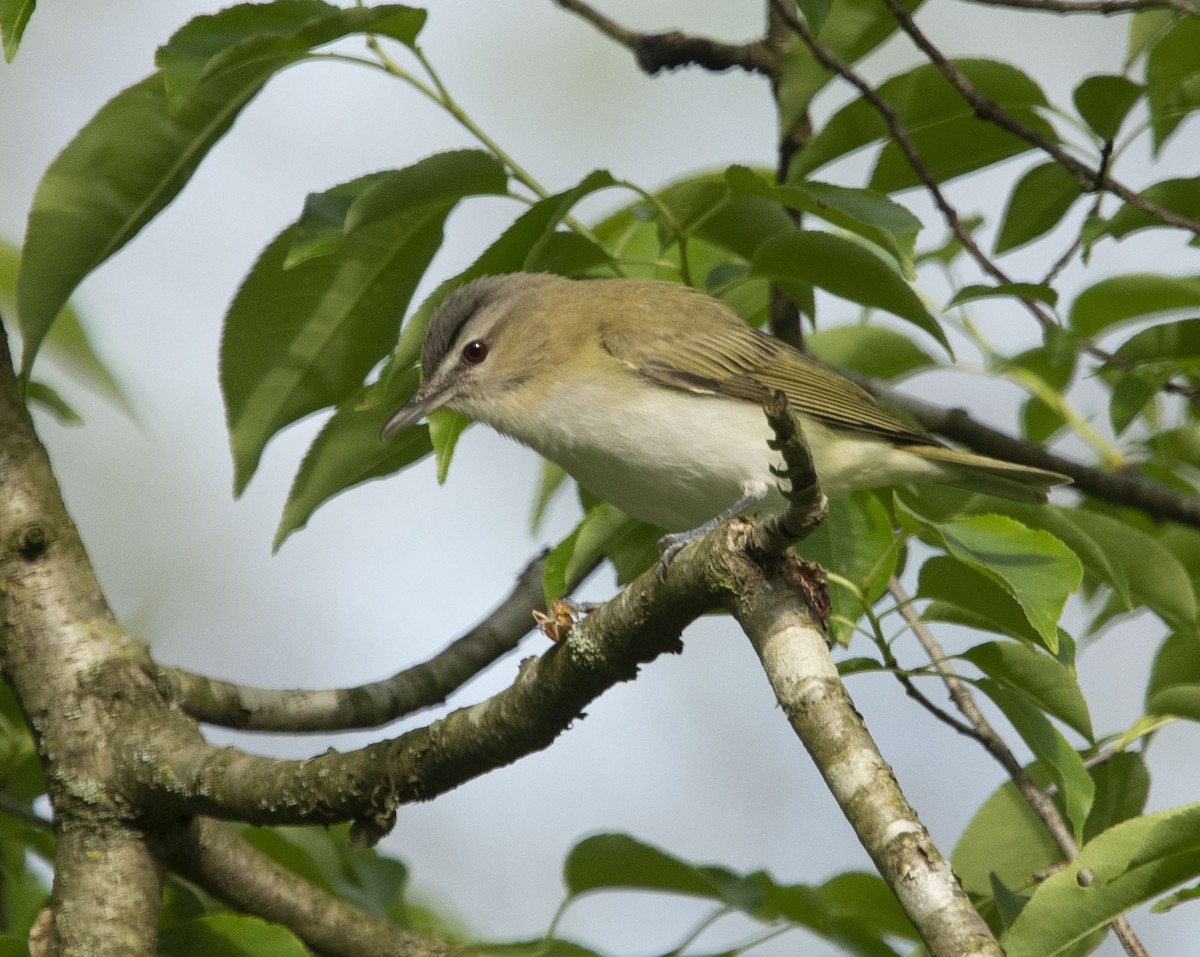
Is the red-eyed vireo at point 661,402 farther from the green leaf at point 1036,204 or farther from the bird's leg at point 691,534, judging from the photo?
the green leaf at point 1036,204

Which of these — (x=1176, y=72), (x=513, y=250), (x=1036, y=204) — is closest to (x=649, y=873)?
(x=513, y=250)

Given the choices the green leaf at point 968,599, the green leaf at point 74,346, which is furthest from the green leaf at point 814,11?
the green leaf at point 74,346

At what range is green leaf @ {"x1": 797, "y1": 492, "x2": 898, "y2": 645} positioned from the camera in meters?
2.85

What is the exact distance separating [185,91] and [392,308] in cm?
88

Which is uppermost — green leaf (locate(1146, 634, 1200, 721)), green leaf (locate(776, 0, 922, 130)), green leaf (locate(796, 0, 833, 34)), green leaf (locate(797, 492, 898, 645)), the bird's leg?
green leaf (locate(776, 0, 922, 130))

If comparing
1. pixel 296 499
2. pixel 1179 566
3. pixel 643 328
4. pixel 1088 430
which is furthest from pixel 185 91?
pixel 1088 430

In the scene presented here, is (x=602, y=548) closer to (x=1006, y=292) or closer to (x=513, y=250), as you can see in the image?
(x=513, y=250)

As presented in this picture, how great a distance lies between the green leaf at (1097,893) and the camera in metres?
2.05

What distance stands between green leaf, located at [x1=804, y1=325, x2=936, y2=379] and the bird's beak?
115 cm

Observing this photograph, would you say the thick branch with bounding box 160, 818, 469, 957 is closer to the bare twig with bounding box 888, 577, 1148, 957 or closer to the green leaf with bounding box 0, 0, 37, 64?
the bare twig with bounding box 888, 577, 1148, 957

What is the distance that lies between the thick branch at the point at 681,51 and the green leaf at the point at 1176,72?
112cm

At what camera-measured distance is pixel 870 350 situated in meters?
4.16

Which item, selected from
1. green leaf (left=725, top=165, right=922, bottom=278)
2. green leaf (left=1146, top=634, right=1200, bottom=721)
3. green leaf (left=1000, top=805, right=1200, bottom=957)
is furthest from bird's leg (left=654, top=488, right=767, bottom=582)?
green leaf (left=1146, top=634, right=1200, bottom=721)

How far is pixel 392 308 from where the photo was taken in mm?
3266
